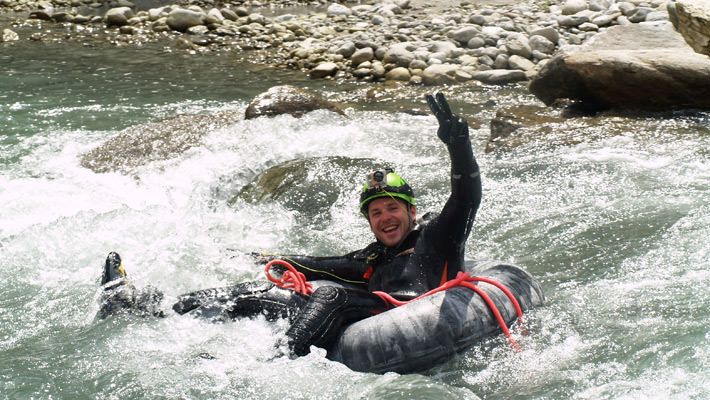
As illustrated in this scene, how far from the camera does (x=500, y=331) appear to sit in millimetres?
4953

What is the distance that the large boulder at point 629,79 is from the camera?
952 centimetres

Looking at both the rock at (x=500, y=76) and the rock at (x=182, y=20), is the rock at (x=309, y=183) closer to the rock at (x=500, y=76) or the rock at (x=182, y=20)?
the rock at (x=500, y=76)

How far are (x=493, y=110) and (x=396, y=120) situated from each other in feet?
5.06

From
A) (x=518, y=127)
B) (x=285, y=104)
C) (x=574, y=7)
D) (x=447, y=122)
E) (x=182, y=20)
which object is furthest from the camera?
(x=182, y=20)

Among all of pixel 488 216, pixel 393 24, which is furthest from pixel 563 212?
pixel 393 24

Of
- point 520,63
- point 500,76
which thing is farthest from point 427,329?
point 520,63

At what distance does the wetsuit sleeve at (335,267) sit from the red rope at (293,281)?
0.55ft

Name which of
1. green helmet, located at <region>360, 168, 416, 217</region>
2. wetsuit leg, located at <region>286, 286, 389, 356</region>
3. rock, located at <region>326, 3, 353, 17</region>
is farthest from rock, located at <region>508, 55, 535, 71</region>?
wetsuit leg, located at <region>286, 286, 389, 356</region>

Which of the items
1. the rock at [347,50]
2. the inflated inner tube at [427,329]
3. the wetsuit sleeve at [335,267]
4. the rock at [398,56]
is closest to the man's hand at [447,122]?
the inflated inner tube at [427,329]

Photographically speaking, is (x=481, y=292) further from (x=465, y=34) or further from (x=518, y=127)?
(x=465, y=34)

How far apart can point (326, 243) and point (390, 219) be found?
1971 millimetres

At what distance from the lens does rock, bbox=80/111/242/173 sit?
31.9 feet

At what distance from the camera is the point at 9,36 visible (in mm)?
17281

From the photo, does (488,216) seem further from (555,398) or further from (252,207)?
(555,398)
